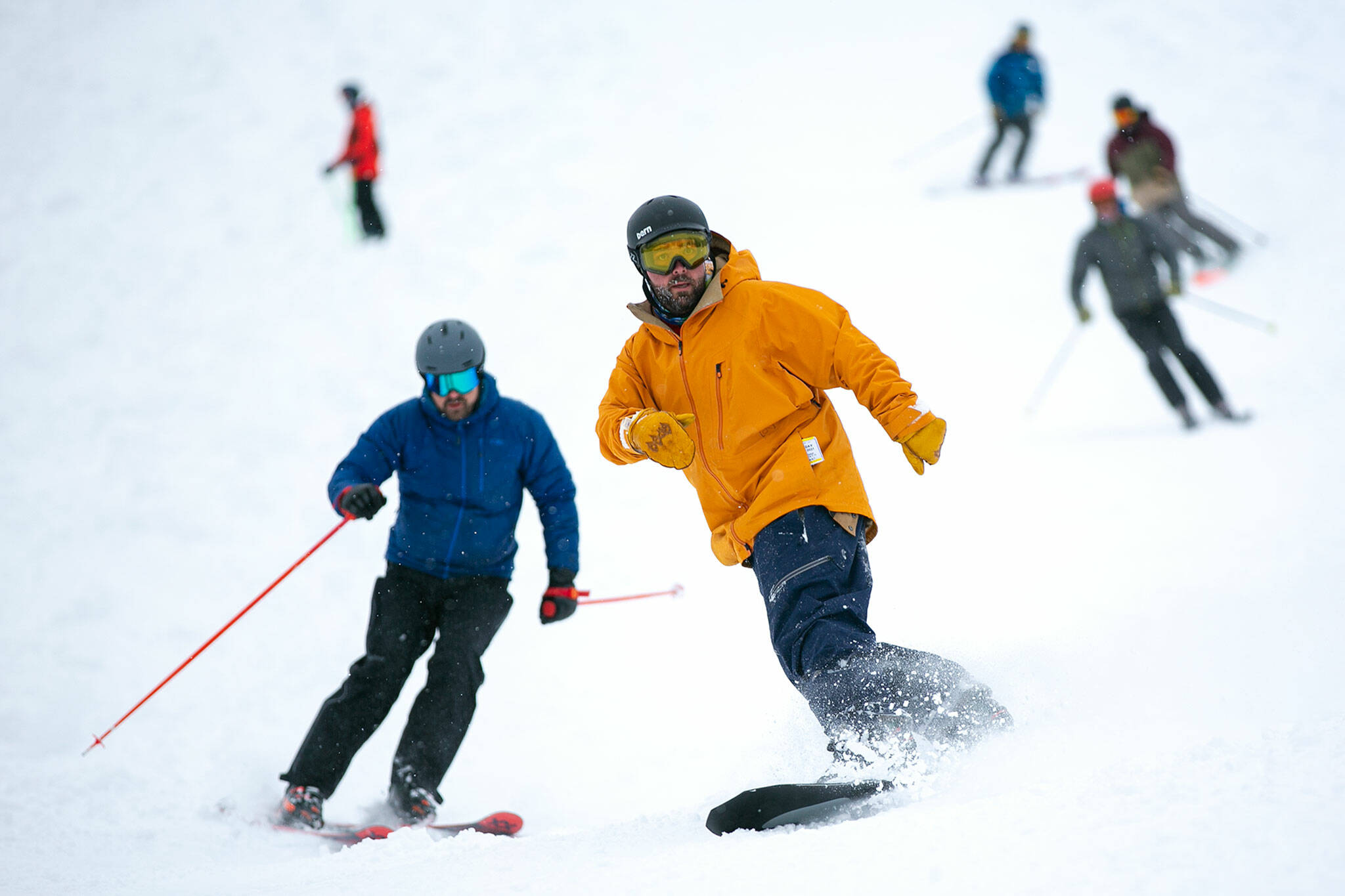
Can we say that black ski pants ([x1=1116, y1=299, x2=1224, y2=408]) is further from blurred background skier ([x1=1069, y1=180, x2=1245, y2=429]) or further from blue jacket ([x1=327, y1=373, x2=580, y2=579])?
blue jacket ([x1=327, y1=373, x2=580, y2=579])

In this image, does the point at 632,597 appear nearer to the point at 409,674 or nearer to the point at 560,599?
the point at 560,599

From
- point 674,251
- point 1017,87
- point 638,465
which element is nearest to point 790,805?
point 674,251

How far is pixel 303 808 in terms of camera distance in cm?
370

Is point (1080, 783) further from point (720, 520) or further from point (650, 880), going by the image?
point (720, 520)

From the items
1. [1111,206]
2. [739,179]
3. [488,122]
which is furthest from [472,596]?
[488,122]

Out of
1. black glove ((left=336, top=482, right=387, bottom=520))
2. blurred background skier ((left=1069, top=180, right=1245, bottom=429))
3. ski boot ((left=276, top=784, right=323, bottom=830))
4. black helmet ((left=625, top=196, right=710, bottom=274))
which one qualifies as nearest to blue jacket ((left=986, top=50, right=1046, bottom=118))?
blurred background skier ((left=1069, top=180, right=1245, bottom=429))

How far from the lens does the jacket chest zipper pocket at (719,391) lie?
3068 millimetres

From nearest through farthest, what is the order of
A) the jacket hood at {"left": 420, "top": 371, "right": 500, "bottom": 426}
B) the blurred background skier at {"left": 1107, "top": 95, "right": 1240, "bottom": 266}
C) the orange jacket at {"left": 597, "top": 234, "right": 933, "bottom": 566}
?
1. the orange jacket at {"left": 597, "top": 234, "right": 933, "bottom": 566}
2. the jacket hood at {"left": 420, "top": 371, "right": 500, "bottom": 426}
3. the blurred background skier at {"left": 1107, "top": 95, "right": 1240, "bottom": 266}

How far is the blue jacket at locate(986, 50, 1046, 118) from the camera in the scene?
1109 centimetres

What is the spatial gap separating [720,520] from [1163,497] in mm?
3425

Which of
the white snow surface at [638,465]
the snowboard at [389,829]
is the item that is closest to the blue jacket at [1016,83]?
the white snow surface at [638,465]

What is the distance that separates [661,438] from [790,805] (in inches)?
41.9

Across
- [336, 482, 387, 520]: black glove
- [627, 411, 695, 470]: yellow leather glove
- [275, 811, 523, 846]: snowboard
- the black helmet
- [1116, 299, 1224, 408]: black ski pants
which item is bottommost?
[275, 811, 523, 846]: snowboard

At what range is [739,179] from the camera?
12.3 meters
